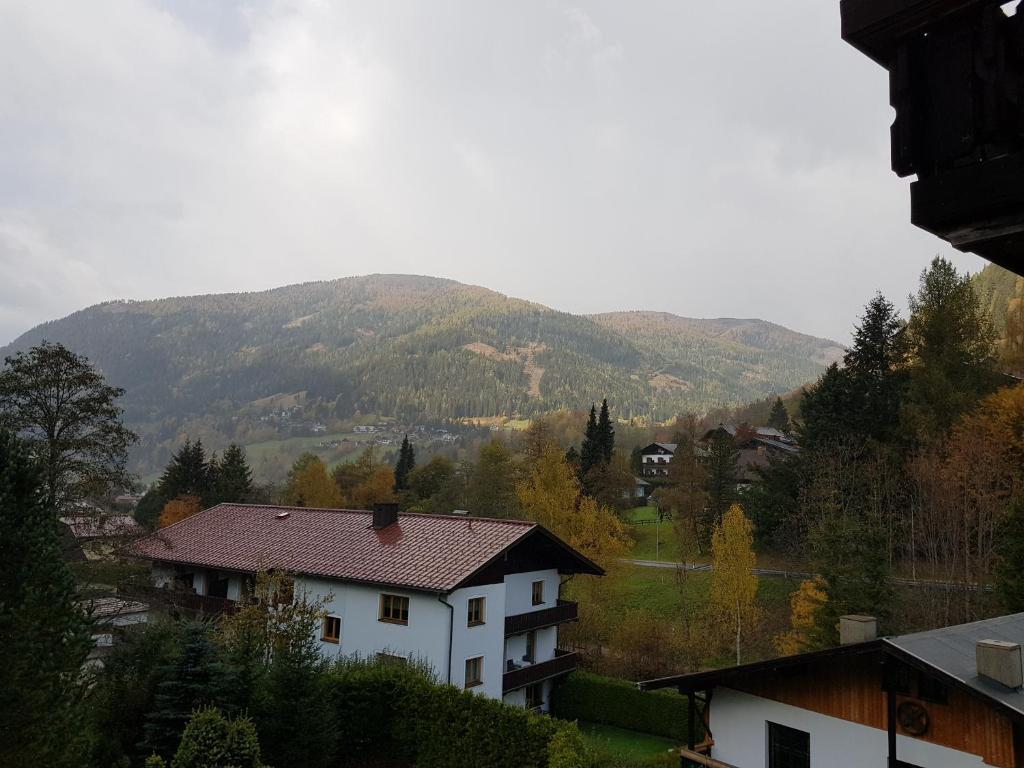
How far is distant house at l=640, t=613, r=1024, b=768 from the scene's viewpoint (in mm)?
11461

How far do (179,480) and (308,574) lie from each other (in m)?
45.2

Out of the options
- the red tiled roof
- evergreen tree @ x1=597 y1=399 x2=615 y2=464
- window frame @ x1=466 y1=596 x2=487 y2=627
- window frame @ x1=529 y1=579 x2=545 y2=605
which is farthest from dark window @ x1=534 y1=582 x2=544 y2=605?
evergreen tree @ x1=597 y1=399 x2=615 y2=464

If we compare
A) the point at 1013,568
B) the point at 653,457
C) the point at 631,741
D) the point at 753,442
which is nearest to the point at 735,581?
the point at 631,741

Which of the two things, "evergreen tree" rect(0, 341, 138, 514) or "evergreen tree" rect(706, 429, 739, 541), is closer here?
"evergreen tree" rect(0, 341, 138, 514)

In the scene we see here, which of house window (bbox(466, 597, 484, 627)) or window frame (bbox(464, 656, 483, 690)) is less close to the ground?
house window (bbox(466, 597, 484, 627))

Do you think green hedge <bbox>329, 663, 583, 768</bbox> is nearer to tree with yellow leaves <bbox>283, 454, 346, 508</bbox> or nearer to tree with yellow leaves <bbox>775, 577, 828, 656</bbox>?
tree with yellow leaves <bbox>775, 577, 828, 656</bbox>

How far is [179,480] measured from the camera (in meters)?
65.8

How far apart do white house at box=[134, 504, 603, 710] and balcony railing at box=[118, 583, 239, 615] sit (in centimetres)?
12

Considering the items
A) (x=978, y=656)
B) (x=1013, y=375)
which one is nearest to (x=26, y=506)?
(x=978, y=656)

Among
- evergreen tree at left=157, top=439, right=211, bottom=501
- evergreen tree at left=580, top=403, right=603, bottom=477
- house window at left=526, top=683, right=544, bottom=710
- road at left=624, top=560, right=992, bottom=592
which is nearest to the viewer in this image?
house window at left=526, top=683, right=544, bottom=710

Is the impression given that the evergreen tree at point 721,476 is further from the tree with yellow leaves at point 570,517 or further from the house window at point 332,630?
the house window at point 332,630

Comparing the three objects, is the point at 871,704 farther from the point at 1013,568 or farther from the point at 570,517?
the point at 570,517

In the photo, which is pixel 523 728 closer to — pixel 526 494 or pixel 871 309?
pixel 526 494

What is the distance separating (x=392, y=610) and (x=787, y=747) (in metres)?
15.2
